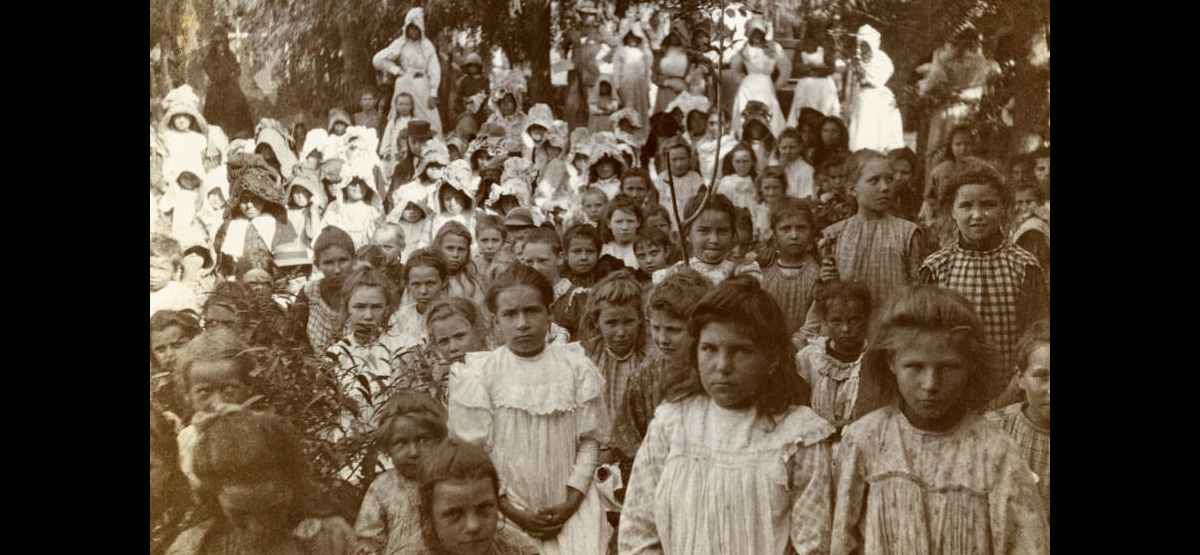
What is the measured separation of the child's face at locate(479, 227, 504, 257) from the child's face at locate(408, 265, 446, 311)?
0.82ft

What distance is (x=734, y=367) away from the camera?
16.6 ft

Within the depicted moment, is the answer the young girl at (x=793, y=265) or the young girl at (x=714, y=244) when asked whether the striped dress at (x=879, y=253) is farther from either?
the young girl at (x=714, y=244)

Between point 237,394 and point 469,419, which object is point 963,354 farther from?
point 237,394

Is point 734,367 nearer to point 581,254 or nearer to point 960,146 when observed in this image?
point 581,254

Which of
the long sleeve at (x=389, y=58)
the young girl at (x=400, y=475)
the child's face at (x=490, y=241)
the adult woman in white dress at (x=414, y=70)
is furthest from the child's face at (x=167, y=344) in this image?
the long sleeve at (x=389, y=58)

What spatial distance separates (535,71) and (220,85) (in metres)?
1.51

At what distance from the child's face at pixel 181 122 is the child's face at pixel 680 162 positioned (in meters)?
2.30

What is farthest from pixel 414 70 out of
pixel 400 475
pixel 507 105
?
pixel 400 475

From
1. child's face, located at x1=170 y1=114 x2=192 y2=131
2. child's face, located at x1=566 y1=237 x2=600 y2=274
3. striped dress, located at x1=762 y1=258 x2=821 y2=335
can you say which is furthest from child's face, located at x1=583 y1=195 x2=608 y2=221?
child's face, located at x1=170 y1=114 x2=192 y2=131

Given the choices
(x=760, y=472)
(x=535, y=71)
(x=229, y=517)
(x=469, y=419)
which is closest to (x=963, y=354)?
(x=760, y=472)

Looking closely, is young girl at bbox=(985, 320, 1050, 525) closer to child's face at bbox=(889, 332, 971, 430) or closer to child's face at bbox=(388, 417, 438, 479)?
child's face at bbox=(889, 332, 971, 430)

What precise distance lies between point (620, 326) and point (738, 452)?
852 mm

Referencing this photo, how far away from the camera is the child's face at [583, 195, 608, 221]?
631 centimetres

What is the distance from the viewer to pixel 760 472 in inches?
198
